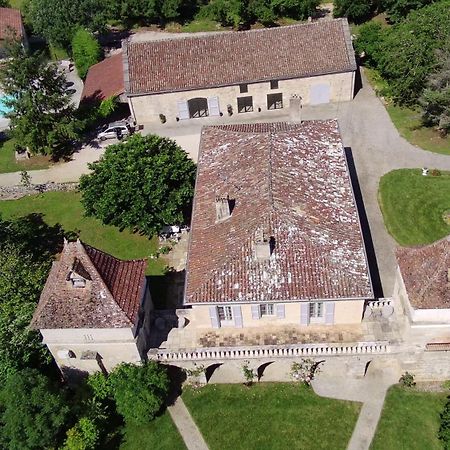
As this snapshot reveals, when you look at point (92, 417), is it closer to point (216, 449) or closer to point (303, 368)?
point (216, 449)

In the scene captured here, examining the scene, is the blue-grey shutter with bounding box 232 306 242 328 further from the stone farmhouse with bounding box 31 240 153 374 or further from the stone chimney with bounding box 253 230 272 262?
the stone farmhouse with bounding box 31 240 153 374

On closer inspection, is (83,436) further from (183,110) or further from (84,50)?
(84,50)

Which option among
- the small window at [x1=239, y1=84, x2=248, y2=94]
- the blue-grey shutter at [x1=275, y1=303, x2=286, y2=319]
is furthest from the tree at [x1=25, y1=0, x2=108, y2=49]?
the blue-grey shutter at [x1=275, y1=303, x2=286, y2=319]

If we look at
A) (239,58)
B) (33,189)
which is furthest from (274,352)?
(239,58)

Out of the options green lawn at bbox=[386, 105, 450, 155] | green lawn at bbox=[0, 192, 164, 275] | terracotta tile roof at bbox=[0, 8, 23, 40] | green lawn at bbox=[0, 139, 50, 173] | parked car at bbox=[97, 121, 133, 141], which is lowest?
green lawn at bbox=[0, 192, 164, 275]

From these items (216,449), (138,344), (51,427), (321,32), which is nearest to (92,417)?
(51,427)

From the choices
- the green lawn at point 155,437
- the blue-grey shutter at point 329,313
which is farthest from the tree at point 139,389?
the blue-grey shutter at point 329,313

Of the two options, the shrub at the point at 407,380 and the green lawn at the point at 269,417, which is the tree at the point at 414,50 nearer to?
the shrub at the point at 407,380
